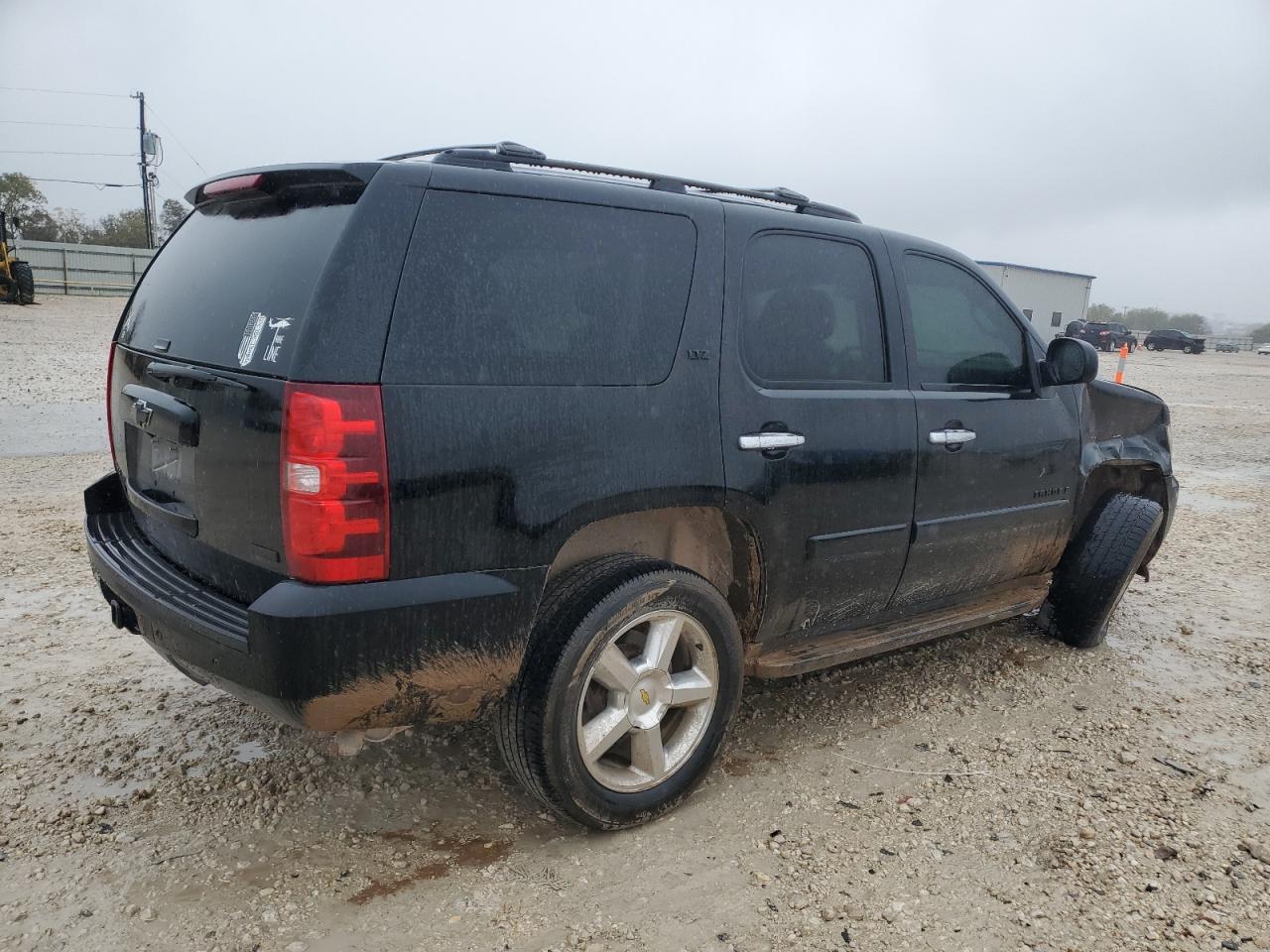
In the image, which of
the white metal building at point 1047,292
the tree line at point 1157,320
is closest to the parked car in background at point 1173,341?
the white metal building at point 1047,292

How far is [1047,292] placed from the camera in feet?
160

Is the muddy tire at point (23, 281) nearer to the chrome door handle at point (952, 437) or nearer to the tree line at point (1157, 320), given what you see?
the chrome door handle at point (952, 437)

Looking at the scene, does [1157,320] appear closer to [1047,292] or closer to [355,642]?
[1047,292]

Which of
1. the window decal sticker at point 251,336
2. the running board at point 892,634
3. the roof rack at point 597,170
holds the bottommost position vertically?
the running board at point 892,634

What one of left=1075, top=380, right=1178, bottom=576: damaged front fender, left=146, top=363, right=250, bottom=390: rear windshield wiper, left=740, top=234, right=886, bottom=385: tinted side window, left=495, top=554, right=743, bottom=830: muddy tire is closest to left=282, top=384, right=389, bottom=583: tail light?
left=146, top=363, right=250, bottom=390: rear windshield wiper

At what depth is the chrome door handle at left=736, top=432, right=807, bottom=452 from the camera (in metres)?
2.81

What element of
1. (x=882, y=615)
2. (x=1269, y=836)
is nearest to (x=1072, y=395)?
(x=882, y=615)

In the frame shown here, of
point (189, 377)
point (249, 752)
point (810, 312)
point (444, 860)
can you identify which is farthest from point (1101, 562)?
point (189, 377)

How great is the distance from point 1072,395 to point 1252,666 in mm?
1567

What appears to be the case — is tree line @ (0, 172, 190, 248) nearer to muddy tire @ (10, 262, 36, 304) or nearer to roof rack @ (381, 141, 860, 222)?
muddy tire @ (10, 262, 36, 304)

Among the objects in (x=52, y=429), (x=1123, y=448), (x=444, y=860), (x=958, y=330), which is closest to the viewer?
(x=444, y=860)

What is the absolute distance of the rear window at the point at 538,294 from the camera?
2.27m

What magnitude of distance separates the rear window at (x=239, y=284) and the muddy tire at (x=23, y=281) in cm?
2692

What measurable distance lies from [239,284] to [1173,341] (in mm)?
57381
